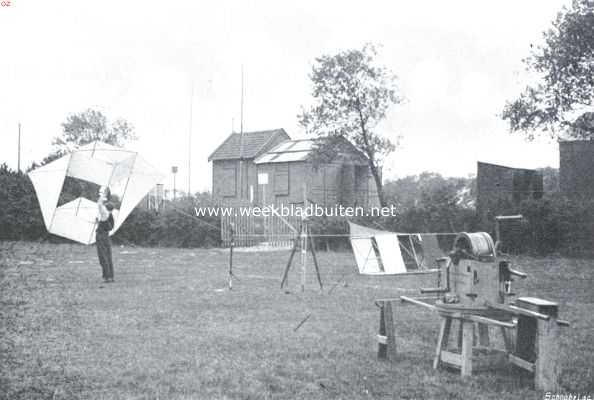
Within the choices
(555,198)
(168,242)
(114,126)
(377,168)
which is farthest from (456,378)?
(114,126)

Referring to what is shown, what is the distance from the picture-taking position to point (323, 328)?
8414mm

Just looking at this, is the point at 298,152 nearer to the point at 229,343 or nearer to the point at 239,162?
the point at 239,162

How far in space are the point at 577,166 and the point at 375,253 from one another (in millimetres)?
21142

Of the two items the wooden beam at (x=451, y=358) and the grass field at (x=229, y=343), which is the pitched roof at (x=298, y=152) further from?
the wooden beam at (x=451, y=358)

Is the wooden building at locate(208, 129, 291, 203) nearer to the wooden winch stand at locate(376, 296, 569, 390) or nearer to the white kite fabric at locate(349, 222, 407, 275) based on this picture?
the white kite fabric at locate(349, 222, 407, 275)

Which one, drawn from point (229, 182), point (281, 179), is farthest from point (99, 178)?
point (229, 182)

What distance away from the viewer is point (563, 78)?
23438 millimetres

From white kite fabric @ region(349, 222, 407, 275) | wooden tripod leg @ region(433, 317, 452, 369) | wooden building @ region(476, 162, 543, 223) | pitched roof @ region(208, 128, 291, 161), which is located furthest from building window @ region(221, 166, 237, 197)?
wooden tripod leg @ region(433, 317, 452, 369)

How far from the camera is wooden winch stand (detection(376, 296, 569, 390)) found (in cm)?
540

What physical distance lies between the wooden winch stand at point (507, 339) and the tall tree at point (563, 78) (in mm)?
18677

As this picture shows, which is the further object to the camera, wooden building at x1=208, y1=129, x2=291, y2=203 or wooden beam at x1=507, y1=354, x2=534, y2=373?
wooden building at x1=208, y1=129, x2=291, y2=203

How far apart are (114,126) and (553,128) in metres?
56.6

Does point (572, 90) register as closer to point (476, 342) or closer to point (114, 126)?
point (476, 342)

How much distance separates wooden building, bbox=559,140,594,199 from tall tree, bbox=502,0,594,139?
8.96 m
